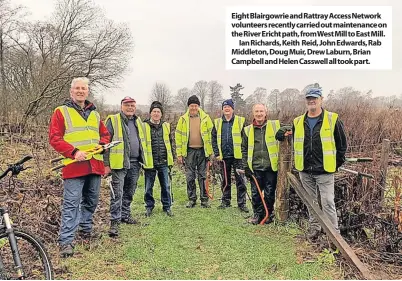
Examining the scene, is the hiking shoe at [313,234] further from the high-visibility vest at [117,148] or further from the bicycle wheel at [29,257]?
the bicycle wheel at [29,257]

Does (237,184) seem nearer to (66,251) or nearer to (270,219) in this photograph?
(270,219)

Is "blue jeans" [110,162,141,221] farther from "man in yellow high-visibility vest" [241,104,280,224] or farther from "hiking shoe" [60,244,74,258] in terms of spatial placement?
"man in yellow high-visibility vest" [241,104,280,224]

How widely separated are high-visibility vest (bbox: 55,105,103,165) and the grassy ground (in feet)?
3.81

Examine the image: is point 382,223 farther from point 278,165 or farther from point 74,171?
point 74,171

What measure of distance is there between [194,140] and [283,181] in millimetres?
1919

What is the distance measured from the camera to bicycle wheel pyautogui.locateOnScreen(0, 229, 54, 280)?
339 cm

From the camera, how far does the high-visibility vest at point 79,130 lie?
183 inches

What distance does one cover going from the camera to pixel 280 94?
17.8 m

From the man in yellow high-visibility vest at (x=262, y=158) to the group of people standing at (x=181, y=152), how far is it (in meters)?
0.01

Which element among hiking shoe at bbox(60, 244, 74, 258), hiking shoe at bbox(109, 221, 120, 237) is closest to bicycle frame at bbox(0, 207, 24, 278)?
hiking shoe at bbox(60, 244, 74, 258)

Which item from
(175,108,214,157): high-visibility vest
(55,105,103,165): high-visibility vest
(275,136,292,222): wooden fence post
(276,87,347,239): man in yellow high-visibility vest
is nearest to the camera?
(55,105,103,165): high-visibility vest

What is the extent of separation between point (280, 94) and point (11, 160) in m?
11.5

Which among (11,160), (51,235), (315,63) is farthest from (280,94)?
(51,235)

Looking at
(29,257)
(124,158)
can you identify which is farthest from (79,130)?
(29,257)
